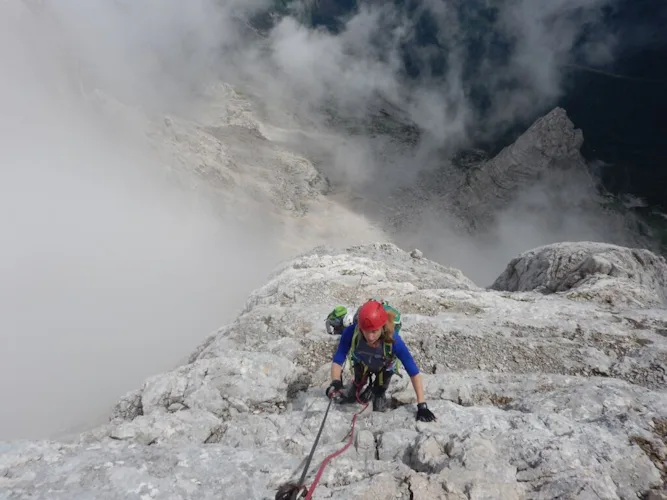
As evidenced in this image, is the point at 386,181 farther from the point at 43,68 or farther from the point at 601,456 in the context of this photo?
the point at 601,456

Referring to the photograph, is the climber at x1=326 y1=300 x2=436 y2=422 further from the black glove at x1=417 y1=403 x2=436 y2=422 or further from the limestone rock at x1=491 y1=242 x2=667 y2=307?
the limestone rock at x1=491 y1=242 x2=667 y2=307

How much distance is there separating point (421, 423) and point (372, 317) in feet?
5.59

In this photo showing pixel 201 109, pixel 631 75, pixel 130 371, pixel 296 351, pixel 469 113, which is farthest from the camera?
pixel 469 113

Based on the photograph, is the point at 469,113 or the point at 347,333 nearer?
the point at 347,333

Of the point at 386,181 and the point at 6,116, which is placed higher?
the point at 386,181

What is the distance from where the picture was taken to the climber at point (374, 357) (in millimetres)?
4645

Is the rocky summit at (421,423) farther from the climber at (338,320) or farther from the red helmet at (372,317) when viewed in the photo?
the red helmet at (372,317)

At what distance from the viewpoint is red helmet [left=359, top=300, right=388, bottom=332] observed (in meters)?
4.58

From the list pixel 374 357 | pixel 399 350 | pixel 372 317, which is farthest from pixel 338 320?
pixel 372 317

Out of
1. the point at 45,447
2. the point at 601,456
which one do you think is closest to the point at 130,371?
the point at 45,447

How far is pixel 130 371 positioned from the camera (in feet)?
91.7

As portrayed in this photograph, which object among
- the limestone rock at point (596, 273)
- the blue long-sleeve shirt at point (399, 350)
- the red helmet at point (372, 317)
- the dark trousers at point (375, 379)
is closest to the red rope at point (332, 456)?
the dark trousers at point (375, 379)

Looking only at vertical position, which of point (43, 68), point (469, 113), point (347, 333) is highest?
point (469, 113)

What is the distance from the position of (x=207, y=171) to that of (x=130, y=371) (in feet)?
70.9
